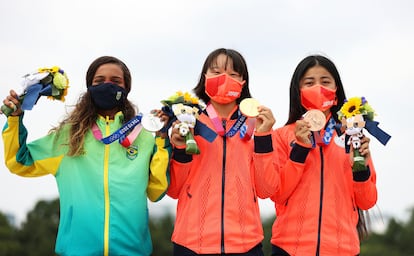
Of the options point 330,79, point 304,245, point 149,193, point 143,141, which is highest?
point 330,79

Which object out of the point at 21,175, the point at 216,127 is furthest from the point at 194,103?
the point at 21,175

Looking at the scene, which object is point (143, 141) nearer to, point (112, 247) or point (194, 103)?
point (194, 103)

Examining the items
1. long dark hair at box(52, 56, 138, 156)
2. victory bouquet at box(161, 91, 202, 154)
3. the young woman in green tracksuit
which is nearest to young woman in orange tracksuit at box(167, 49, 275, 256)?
victory bouquet at box(161, 91, 202, 154)

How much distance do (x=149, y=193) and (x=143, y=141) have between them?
0.48 metres

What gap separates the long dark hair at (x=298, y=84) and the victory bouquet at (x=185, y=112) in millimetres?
1064

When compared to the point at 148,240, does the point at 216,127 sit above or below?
above

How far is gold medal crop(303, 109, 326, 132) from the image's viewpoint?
20.3 feet

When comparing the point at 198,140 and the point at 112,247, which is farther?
the point at 198,140

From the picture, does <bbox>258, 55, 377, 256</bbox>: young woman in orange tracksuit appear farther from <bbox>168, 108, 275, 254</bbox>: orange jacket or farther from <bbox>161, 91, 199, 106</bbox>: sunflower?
<bbox>161, 91, 199, 106</bbox>: sunflower

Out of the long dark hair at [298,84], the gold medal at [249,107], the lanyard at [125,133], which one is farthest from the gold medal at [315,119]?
the lanyard at [125,133]

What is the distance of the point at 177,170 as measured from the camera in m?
6.00

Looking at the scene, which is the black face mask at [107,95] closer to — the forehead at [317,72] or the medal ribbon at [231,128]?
the medal ribbon at [231,128]

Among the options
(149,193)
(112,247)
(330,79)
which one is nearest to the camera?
(112,247)

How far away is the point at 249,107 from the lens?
6004 mm
